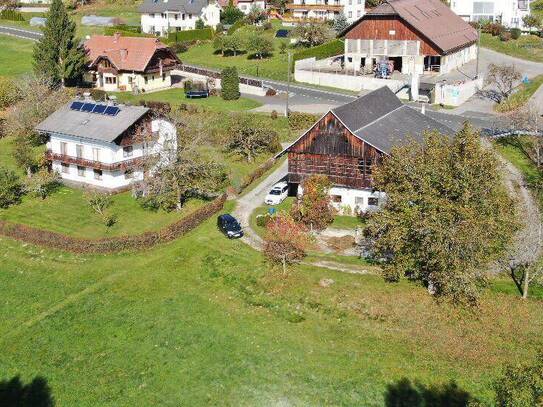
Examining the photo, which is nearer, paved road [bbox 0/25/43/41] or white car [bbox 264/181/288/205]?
white car [bbox 264/181/288/205]

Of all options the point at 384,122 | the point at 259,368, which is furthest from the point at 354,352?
the point at 384,122

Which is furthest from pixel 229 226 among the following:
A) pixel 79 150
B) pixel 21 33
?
pixel 21 33

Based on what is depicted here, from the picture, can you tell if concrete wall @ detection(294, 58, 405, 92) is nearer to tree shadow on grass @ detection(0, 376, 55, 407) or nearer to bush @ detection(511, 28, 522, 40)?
bush @ detection(511, 28, 522, 40)

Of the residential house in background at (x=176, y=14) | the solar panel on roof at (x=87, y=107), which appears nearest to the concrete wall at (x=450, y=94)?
the solar panel on roof at (x=87, y=107)

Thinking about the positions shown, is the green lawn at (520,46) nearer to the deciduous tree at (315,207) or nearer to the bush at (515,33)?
the bush at (515,33)

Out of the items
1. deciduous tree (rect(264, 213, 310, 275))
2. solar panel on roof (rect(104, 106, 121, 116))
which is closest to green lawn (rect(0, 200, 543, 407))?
deciduous tree (rect(264, 213, 310, 275))

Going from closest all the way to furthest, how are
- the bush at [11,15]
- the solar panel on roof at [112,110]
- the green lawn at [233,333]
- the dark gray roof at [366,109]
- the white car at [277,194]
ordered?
1. the green lawn at [233,333]
2. the dark gray roof at [366,109]
3. the white car at [277,194]
4. the solar panel on roof at [112,110]
5. the bush at [11,15]

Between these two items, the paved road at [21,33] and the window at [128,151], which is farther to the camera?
the paved road at [21,33]

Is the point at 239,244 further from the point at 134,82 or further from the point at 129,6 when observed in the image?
the point at 129,6

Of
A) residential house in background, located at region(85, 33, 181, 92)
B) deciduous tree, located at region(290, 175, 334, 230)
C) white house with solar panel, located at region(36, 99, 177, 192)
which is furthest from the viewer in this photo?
residential house in background, located at region(85, 33, 181, 92)
